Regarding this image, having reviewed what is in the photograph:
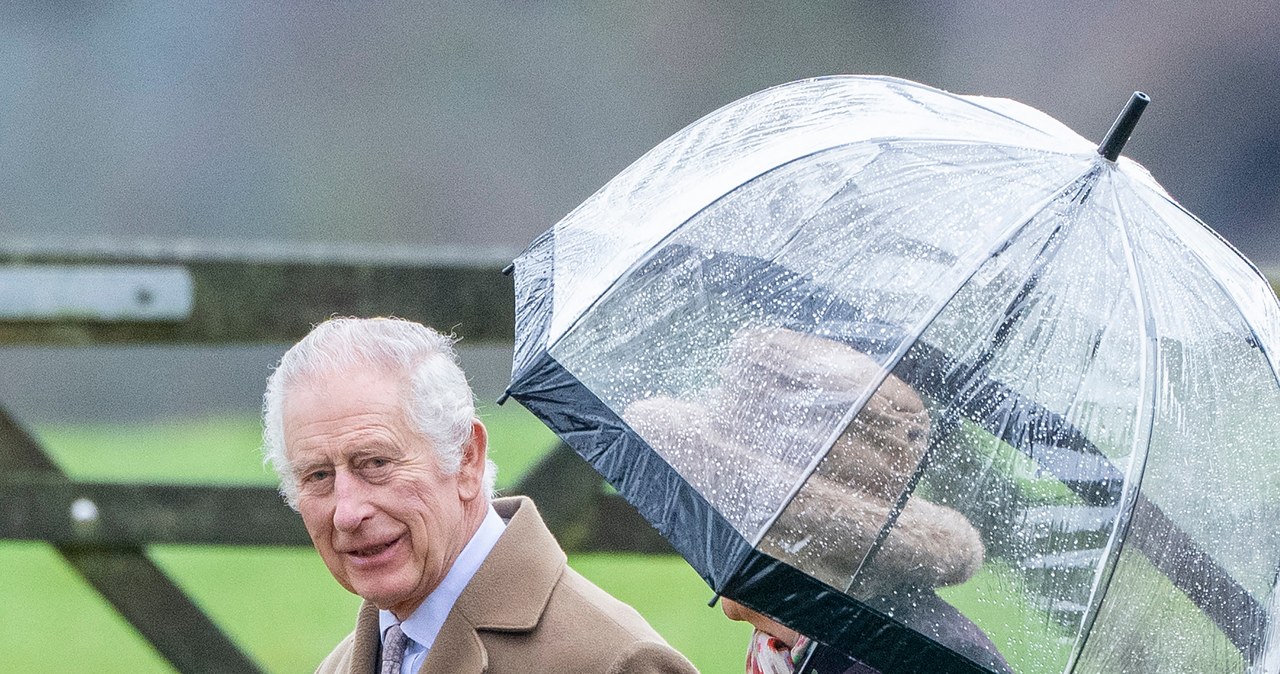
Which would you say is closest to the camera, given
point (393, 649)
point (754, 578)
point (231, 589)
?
point (754, 578)

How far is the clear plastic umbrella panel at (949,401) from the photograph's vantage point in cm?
138

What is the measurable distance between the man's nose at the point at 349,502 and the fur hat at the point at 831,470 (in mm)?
467

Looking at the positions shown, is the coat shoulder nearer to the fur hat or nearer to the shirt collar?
the shirt collar

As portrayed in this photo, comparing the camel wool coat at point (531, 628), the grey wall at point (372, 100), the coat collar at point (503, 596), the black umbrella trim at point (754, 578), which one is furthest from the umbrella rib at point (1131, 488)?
the grey wall at point (372, 100)

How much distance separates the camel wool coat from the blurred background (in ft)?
13.0

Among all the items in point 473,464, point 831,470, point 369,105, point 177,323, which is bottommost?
point 369,105

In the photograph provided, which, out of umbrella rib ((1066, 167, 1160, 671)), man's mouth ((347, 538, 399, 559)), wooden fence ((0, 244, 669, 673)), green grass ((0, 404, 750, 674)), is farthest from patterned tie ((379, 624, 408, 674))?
green grass ((0, 404, 750, 674))

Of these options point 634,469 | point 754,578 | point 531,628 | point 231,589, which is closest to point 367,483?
point 531,628

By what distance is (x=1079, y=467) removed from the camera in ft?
4.62

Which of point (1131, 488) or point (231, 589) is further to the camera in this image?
point (231, 589)

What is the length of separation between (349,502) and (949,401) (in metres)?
0.75

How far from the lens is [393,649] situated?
1.82 m

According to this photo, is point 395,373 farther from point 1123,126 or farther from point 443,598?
point 1123,126

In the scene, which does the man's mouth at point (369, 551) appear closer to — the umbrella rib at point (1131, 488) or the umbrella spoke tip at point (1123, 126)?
the umbrella rib at point (1131, 488)
